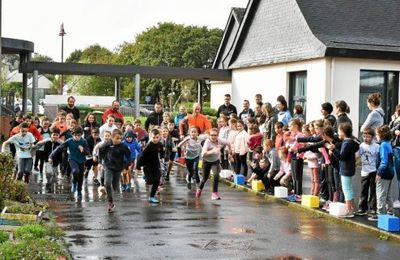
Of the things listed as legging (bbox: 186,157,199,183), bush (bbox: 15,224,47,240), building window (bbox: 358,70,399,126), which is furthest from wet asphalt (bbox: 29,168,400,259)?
building window (bbox: 358,70,399,126)

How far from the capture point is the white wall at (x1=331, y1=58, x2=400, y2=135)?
23266 millimetres

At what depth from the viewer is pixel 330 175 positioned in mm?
13375

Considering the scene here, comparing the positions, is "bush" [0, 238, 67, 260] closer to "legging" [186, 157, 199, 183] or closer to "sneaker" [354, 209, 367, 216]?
"sneaker" [354, 209, 367, 216]

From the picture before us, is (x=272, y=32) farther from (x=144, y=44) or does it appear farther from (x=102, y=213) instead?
(x=144, y=44)

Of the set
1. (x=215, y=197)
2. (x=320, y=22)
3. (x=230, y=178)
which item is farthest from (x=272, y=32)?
(x=215, y=197)

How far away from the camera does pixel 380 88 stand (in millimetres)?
24281

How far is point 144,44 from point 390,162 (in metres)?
68.0

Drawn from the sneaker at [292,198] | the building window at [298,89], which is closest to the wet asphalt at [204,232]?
the sneaker at [292,198]

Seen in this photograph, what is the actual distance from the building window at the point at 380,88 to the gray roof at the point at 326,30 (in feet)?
2.37

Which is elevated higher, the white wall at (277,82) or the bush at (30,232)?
the white wall at (277,82)

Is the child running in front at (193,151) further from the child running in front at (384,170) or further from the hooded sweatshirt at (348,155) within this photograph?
the child running in front at (384,170)

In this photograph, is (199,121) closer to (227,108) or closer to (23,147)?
(227,108)

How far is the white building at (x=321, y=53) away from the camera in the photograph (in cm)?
2339

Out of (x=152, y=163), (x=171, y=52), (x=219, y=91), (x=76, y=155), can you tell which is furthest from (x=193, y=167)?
(x=171, y=52)
